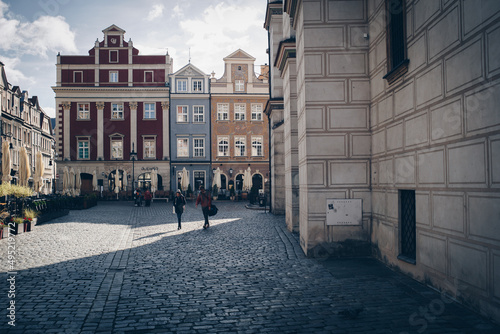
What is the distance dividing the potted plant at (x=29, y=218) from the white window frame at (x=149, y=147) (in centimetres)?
2784

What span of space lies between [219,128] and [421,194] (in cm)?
3869

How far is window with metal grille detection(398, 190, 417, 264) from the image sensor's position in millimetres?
7570

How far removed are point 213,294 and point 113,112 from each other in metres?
41.3

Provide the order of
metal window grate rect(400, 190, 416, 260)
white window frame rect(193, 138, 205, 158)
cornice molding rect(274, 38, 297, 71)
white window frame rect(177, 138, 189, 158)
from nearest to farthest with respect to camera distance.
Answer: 1. metal window grate rect(400, 190, 416, 260)
2. cornice molding rect(274, 38, 297, 71)
3. white window frame rect(177, 138, 189, 158)
4. white window frame rect(193, 138, 205, 158)

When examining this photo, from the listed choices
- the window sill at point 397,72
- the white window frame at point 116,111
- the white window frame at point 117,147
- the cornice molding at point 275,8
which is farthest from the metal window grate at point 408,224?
the white window frame at point 116,111

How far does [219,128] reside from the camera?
4478cm

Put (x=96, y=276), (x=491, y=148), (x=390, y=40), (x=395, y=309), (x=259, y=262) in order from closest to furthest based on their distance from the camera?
(x=491, y=148) → (x=395, y=309) → (x=96, y=276) → (x=390, y=40) → (x=259, y=262)

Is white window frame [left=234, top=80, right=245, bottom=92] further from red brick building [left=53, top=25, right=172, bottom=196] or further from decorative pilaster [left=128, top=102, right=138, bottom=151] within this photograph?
decorative pilaster [left=128, top=102, right=138, bottom=151]

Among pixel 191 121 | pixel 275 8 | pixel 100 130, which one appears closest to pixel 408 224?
pixel 275 8

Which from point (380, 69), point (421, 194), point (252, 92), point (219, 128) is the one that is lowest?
point (421, 194)

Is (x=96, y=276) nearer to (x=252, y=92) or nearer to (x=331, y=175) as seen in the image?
(x=331, y=175)

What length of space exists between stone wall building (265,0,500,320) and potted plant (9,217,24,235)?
10168 mm

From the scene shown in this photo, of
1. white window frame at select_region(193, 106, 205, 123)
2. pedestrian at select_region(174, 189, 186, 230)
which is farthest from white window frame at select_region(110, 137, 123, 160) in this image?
pedestrian at select_region(174, 189, 186, 230)

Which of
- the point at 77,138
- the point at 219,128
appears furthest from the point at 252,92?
the point at 77,138
